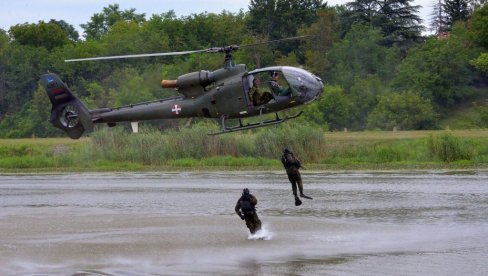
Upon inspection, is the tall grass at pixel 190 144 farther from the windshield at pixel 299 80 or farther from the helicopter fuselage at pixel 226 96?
the windshield at pixel 299 80

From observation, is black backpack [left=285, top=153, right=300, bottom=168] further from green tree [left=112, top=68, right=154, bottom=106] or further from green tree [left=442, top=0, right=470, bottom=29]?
green tree [left=442, top=0, right=470, bottom=29]

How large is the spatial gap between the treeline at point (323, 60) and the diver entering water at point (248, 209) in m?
28.5

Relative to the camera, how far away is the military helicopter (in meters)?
27.5

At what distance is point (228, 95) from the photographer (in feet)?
93.1

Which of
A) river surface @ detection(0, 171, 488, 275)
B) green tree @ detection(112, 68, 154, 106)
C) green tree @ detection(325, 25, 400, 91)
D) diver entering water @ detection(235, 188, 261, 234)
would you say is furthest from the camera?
green tree @ detection(325, 25, 400, 91)

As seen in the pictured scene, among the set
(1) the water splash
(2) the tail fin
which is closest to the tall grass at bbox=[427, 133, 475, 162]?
(2) the tail fin

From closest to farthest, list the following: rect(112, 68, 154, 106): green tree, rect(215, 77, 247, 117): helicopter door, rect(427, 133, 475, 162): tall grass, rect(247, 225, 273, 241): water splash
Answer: rect(247, 225, 273, 241): water splash
rect(215, 77, 247, 117): helicopter door
rect(427, 133, 475, 162): tall grass
rect(112, 68, 154, 106): green tree

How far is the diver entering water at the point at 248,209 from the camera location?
19.5 meters

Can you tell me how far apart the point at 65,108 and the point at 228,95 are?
6.93 metres

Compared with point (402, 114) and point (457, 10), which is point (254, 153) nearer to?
point (402, 114)

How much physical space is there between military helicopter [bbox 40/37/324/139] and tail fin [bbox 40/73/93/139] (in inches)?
19.1

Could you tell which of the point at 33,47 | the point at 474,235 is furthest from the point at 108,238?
the point at 33,47

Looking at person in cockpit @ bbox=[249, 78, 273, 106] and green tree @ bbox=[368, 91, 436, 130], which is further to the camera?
green tree @ bbox=[368, 91, 436, 130]

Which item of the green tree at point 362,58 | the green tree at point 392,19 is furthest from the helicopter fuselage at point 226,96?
the green tree at point 392,19
